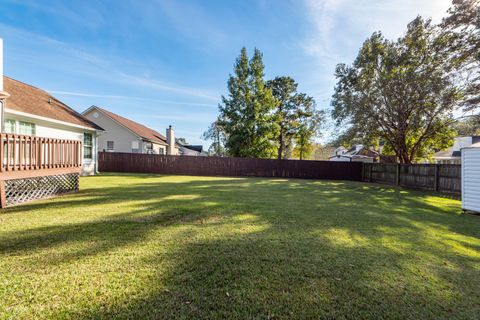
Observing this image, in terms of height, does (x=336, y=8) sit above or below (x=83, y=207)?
above

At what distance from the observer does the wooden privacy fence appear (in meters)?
9.95

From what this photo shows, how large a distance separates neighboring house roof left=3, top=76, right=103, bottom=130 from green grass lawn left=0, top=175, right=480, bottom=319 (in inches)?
290

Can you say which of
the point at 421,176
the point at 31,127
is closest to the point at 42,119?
the point at 31,127

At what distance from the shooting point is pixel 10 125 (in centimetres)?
848

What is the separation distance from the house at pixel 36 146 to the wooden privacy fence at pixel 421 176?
15.8 meters

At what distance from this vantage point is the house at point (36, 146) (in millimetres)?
5288

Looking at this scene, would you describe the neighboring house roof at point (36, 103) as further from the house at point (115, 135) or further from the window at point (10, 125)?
the house at point (115, 135)

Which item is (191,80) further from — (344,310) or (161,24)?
(344,310)

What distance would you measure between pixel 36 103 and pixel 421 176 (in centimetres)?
2047

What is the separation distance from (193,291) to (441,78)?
15574 mm

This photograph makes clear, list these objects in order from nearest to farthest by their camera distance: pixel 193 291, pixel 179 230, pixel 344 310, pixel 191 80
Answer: pixel 344 310 → pixel 193 291 → pixel 179 230 → pixel 191 80

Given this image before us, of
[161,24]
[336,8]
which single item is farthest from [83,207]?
[336,8]

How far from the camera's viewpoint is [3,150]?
4961mm

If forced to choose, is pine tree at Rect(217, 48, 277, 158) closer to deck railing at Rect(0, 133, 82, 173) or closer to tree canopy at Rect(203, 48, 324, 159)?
tree canopy at Rect(203, 48, 324, 159)
